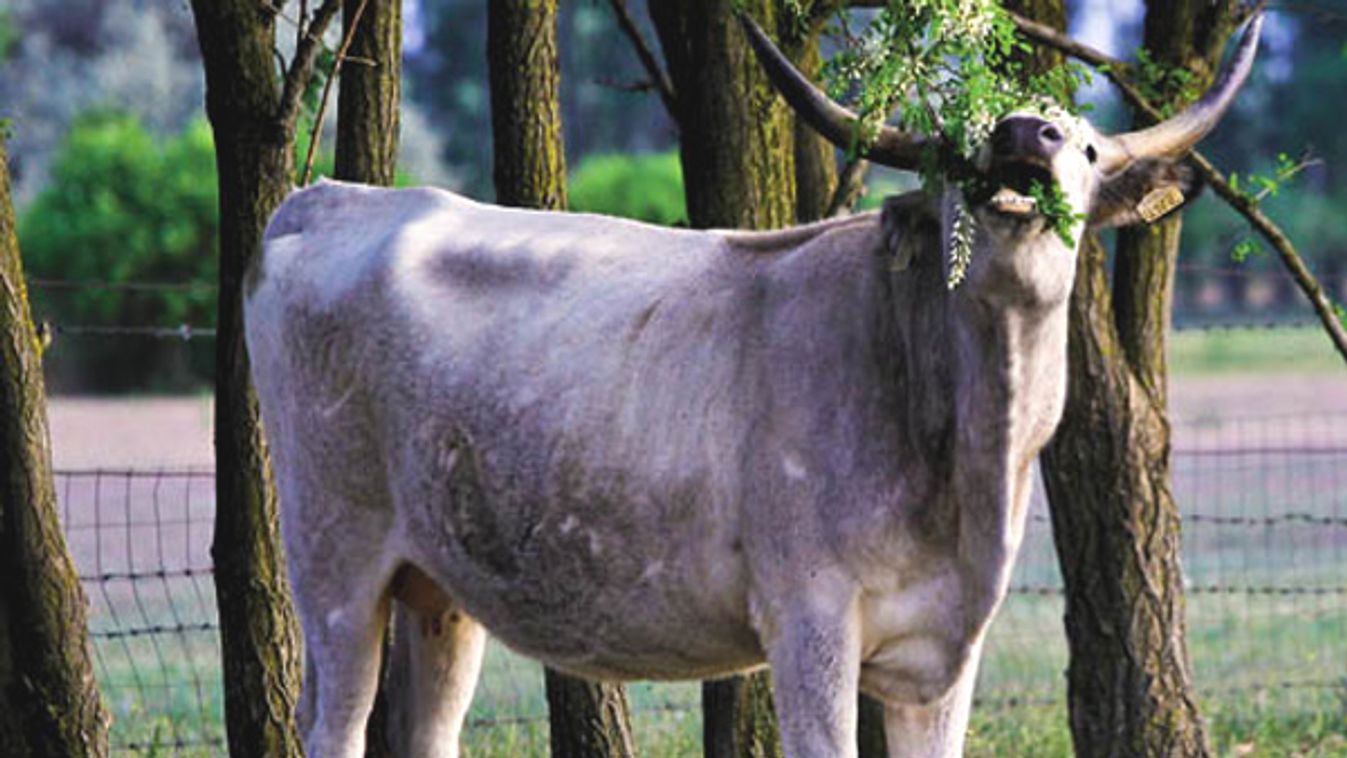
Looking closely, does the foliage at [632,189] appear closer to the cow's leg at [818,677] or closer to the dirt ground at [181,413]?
the dirt ground at [181,413]

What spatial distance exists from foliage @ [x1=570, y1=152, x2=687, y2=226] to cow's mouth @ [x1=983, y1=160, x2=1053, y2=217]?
29045mm

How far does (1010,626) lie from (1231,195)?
8444 mm

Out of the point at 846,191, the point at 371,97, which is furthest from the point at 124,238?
the point at 846,191

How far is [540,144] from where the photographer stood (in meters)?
9.27

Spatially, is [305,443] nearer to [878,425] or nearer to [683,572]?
[683,572]

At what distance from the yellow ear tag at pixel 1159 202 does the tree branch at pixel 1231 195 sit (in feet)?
5.84

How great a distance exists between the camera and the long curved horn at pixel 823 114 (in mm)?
6801

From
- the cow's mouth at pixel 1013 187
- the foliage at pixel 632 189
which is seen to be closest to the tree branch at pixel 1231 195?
the cow's mouth at pixel 1013 187

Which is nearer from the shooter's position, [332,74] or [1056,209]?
[1056,209]

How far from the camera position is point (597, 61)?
199 feet

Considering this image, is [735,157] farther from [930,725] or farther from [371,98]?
[930,725]

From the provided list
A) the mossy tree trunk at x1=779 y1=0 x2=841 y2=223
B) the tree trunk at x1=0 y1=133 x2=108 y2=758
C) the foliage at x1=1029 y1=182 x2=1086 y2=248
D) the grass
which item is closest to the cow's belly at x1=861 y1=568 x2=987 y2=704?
the foliage at x1=1029 y1=182 x2=1086 y2=248

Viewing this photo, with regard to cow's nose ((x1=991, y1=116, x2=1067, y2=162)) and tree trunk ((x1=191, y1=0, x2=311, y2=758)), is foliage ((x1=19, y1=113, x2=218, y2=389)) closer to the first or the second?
tree trunk ((x1=191, y1=0, x2=311, y2=758))

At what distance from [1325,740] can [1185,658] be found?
83.4 inches
